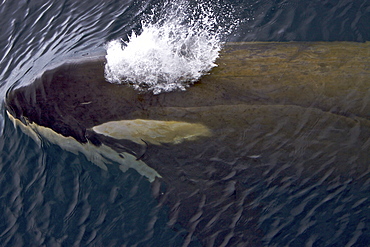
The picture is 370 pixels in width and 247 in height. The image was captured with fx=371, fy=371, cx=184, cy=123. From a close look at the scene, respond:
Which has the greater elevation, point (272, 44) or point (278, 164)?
point (272, 44)

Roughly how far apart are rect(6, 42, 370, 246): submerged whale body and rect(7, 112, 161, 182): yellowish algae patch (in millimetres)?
20

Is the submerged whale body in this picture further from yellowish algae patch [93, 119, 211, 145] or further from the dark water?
the dark water

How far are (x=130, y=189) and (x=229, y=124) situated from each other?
4.67 feet

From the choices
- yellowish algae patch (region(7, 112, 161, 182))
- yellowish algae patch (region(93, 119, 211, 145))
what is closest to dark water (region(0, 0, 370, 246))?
yellowish algae patch (region(7, 112, 161, 182))

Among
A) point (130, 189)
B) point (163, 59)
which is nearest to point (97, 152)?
point (130, 189)

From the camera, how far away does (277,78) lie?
356cm

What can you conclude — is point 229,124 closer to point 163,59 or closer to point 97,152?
point 163,59

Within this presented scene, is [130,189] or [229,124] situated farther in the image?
[130,189]

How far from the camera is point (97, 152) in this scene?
412cm

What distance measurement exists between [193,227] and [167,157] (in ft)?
2.51

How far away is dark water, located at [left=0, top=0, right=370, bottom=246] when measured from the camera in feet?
11.8

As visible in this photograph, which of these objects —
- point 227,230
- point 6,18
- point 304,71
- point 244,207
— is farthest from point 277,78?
point 6,18

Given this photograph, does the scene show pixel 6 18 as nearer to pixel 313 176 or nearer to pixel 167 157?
pixel 167 157

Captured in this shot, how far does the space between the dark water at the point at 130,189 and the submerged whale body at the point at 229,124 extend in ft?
0.50
